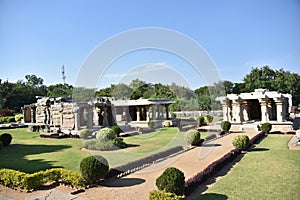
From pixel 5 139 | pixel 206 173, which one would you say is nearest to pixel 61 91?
pixel 5 139

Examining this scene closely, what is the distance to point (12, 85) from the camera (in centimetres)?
5772

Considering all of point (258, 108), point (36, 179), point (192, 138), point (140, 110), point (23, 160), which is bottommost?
point (23, 160)

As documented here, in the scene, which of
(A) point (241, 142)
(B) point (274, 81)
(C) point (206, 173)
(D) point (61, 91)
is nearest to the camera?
(C) point (206, 173)

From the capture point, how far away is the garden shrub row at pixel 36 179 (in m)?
9.32

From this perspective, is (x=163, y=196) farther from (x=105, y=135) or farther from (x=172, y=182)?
(x=105, y=135)

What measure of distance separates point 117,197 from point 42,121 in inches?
1072

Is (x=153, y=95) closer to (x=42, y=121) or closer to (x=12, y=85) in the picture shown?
(x=42, y=121)

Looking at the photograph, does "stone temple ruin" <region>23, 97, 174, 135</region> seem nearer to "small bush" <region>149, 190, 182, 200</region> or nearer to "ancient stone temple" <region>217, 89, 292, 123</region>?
"ancient stone temple" <region>217, 89, 292, 123</region>

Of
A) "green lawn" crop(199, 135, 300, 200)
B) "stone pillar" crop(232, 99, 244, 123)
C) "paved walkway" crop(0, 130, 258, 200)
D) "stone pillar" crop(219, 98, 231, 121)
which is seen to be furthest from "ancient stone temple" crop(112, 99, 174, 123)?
"green lawn" crop(199, 135, 300, 200)

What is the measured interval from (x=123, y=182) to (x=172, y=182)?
289 centimetres

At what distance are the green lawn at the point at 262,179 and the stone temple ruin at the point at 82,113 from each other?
17.9m

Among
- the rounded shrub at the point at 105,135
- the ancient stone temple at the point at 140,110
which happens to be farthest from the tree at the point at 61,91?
the rounded shrub at the point at 105,135

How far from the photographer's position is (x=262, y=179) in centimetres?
976

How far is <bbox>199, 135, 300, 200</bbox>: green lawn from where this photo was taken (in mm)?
8289
